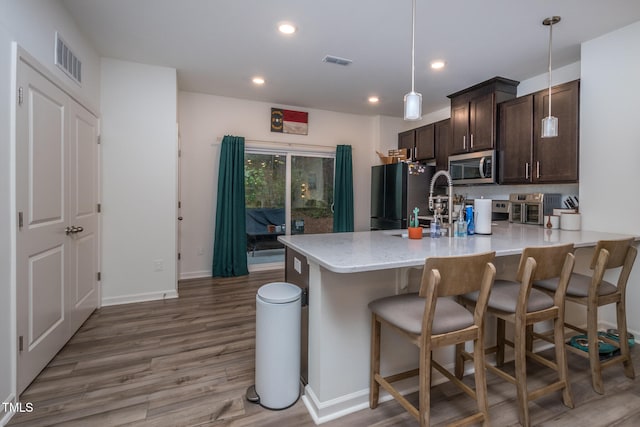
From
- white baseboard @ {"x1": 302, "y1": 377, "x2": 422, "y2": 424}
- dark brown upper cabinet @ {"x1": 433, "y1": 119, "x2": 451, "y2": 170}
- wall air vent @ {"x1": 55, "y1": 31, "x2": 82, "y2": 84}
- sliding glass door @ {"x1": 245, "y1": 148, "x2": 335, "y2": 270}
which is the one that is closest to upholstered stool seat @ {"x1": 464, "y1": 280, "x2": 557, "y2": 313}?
white baseboard @ {"x1": 302, "y1": 377, "x2": 422, "y2": 424}

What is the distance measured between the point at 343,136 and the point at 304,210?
58.2 inches

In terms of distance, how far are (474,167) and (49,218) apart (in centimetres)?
433

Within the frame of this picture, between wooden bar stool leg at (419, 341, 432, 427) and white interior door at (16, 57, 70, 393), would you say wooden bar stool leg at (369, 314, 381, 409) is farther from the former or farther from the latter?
white interior door at (16, 57, 70, 393)

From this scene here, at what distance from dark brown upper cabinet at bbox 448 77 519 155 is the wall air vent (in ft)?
14.0

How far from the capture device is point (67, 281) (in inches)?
99.3

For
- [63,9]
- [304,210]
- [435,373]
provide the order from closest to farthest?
[435,373], [63,9], [304,210]

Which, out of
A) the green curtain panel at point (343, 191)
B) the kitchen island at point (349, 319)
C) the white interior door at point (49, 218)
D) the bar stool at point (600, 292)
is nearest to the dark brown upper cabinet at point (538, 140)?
the bar stool at point (600, 292)

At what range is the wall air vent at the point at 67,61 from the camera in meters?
2.34

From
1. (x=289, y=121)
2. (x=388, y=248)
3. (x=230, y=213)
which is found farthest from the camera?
(x=289, y=121)

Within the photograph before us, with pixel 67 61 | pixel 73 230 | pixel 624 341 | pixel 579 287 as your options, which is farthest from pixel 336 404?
pixel 67 61

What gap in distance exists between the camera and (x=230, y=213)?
15.0 ft

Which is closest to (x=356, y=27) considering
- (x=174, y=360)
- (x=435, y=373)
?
(x=435, y=373)

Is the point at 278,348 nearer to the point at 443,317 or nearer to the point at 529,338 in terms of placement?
the point at 443,317

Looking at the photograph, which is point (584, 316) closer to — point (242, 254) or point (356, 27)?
point (356, 27)
